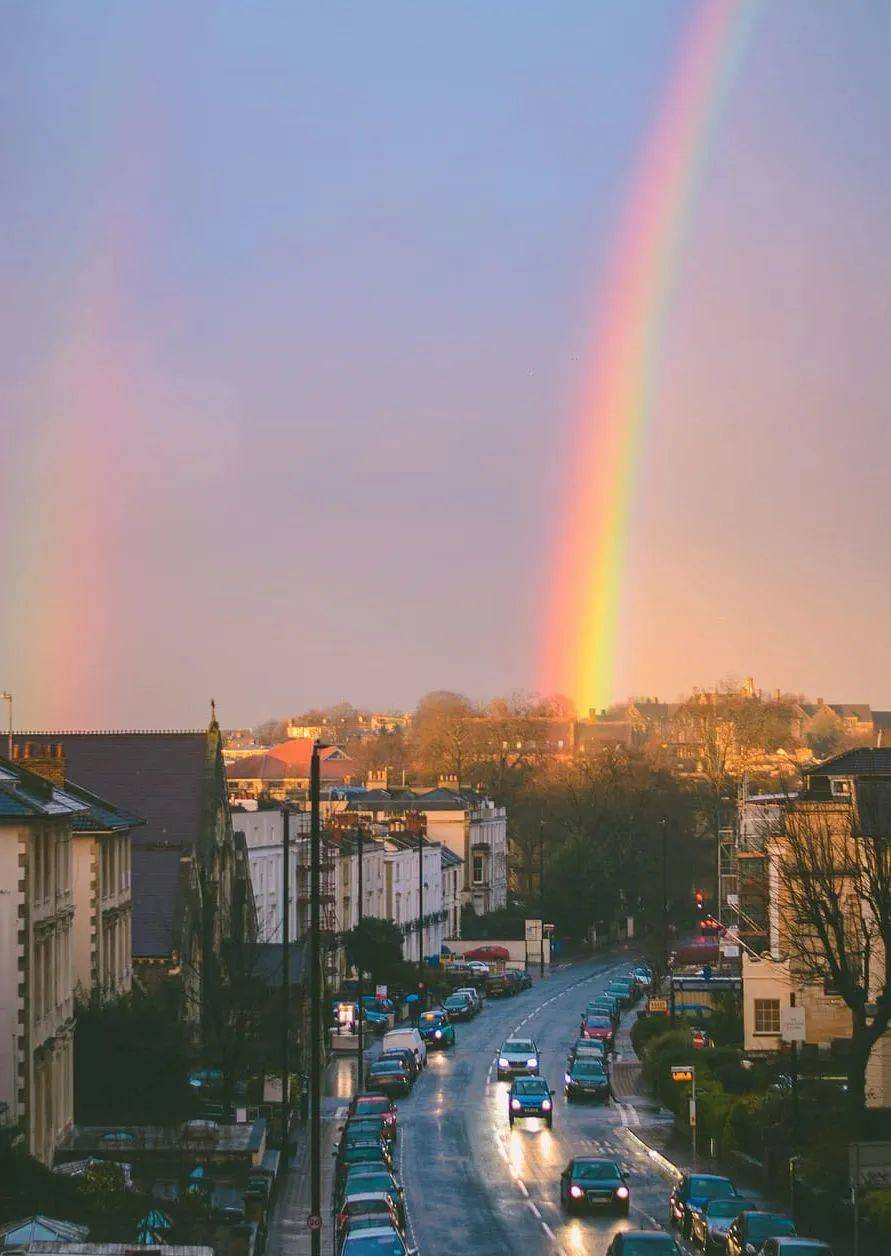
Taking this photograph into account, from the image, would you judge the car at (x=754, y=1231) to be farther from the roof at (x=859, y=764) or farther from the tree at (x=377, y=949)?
the tree at (x=377, y=949)

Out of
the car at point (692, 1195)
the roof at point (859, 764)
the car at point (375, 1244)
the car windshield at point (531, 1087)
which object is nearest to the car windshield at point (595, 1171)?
the car at point (692, 1195)

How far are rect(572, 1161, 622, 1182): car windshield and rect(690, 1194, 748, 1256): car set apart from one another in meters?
3.29

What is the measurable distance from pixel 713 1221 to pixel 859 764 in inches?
1131

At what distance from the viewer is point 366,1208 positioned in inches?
1467

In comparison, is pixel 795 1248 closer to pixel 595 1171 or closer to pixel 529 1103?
pixel 595 1171

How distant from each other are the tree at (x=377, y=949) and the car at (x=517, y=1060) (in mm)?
24120

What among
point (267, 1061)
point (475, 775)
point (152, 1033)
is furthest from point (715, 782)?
point (152, 1033)

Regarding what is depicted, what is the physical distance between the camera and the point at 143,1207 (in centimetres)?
3553

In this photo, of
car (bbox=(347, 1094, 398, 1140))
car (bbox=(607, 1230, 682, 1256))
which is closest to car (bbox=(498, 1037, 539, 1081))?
car (bbox=(347, 1094, 398, 1140))

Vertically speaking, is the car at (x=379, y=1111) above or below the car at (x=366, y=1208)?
below

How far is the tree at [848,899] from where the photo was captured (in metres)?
43.4

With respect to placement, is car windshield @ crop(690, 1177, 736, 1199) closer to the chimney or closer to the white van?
the chimney

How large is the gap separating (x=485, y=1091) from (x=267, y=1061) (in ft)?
24.6

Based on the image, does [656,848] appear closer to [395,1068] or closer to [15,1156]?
[395,1068]
